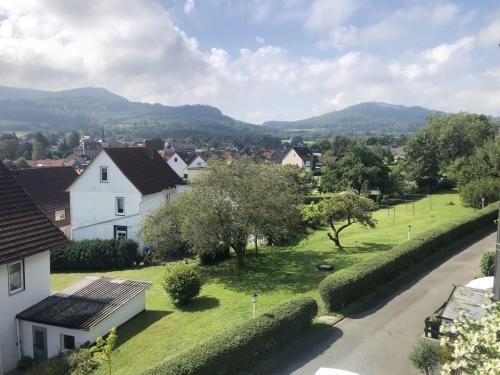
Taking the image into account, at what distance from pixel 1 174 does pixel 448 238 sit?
24.2m

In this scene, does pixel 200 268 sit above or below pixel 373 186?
below

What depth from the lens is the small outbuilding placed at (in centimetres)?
1677

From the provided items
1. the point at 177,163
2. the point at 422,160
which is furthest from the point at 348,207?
the point at 177,163

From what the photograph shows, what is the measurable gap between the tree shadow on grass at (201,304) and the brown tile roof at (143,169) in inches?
629

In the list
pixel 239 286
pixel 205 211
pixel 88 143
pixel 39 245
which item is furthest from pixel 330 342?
pixel 88 143

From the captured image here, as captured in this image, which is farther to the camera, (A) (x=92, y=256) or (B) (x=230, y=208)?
(A) (x=92, y=256)

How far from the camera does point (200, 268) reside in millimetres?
27359

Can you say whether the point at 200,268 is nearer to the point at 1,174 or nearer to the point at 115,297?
the point at 115,297

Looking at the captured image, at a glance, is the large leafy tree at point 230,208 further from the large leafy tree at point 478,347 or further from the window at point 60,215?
the window at point 60,215

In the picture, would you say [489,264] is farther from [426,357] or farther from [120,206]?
[120,206]

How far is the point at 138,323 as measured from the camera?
62.1ft

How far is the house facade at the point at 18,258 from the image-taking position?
16.5 m

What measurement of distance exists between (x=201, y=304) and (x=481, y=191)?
104 feet

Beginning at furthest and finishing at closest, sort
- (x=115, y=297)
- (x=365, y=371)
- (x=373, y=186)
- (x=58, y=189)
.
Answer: (x=373, y=186) < (x=58, y=189) < (x=115, y=297) < (x=365, y=371)
